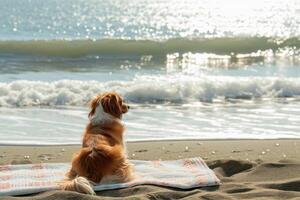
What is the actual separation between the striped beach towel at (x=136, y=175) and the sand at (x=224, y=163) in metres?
0.08

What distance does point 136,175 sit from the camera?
464 cm

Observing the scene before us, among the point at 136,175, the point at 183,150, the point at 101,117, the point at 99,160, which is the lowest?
the point at 183,150

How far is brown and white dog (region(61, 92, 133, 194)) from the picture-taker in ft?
14.1

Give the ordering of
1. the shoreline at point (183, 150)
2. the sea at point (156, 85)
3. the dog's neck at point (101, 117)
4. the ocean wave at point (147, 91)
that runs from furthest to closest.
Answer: the ocean wave at point (147, 91) < the sea at point (156, 85) < the shoreline at point (183, 150) < the dog's neck at point (101, 117)

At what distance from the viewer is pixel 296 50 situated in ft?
64.2

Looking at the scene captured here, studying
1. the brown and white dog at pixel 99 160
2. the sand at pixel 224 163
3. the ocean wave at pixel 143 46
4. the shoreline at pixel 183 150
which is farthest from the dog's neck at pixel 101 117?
the ocean wave at pixel 143 46

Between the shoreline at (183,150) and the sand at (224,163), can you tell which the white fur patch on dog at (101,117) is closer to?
the sand at (224,163)

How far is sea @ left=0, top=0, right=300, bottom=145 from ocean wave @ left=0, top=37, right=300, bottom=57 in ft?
0.10

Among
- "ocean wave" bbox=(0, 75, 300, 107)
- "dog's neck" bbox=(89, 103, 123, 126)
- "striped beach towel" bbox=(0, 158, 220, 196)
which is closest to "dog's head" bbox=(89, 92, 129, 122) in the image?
"dog's neck" bbox=(89, 103, 123, 126)

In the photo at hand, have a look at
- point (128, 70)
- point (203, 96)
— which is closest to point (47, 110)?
point (203, 96)

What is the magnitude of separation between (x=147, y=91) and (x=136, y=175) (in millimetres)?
5488

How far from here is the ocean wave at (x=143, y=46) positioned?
57.6 ft

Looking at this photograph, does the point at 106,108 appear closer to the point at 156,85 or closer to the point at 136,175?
the point at 136,175

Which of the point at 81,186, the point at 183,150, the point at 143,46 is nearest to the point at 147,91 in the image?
the point at 183,150
